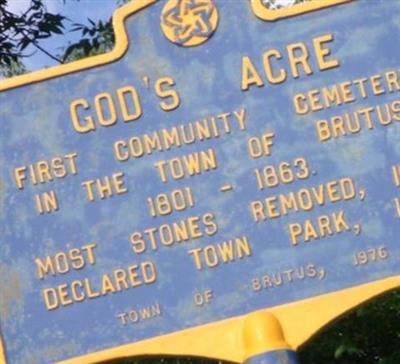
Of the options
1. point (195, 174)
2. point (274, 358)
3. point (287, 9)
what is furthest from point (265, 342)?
point (287, 9)

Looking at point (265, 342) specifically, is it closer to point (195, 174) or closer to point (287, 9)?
point (195, 174)

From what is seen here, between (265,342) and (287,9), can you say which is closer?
(265,342)

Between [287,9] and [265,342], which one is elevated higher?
[287,9]

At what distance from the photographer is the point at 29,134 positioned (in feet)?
18.2

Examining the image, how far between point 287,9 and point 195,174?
91 centimetres

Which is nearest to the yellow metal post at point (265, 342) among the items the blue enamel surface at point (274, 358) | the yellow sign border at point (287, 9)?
the blue enamel surface at point (274, 358)

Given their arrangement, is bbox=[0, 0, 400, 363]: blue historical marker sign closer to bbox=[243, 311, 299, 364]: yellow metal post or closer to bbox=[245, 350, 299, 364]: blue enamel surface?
bbox=[243, 311, 299, 364]: yellow metal post

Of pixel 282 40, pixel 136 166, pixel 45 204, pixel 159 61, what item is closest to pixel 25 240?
pixel 45 204

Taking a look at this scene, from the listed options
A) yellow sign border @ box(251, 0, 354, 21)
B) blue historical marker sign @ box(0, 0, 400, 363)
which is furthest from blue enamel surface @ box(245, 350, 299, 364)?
yellow sign border @ box(251, 0, 354, 21)

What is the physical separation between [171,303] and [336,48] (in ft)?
4.64

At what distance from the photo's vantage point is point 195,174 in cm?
546

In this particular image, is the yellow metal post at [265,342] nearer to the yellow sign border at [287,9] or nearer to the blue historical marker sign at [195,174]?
→ the blue historical marker sign at [195,174]

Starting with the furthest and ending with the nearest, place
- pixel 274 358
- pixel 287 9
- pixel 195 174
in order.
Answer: pixel 287 9 < pixel 195 174 < pixel 274 358

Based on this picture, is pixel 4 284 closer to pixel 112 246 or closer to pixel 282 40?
pixel 112 246
